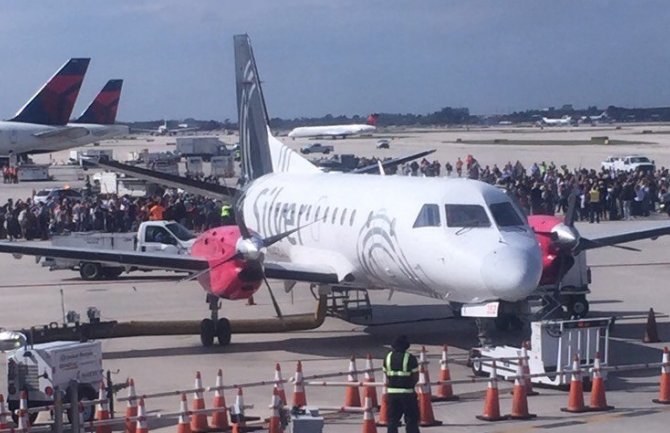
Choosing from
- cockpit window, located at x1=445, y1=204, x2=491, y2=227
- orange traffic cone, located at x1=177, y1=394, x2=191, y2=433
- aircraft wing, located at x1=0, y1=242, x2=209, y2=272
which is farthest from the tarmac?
cockpit window, located at x1=445, y1=204, x2=491, y2=227

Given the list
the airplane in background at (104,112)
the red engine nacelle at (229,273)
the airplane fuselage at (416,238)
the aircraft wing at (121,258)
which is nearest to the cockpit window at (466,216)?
the airplane fuselage at (416,238)

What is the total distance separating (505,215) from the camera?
19312mm

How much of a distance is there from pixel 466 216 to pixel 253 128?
39.1ft

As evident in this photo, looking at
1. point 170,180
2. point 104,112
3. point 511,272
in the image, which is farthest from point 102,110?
point 511,272

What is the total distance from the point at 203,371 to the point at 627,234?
9845mm

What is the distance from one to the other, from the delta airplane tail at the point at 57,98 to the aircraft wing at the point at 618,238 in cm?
6011

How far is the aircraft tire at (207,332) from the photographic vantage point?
71.9 ft

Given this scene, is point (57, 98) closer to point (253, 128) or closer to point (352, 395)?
point (253, 128)

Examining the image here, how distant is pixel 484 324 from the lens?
1888cm

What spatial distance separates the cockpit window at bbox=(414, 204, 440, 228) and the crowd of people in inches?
800

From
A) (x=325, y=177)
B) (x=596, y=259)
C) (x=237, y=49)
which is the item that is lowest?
(x=596, y=259)

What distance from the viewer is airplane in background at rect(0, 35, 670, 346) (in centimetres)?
1855

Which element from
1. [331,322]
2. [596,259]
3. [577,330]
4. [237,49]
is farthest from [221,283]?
[596,259]

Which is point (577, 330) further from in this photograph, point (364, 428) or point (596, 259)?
point (596, 259)
